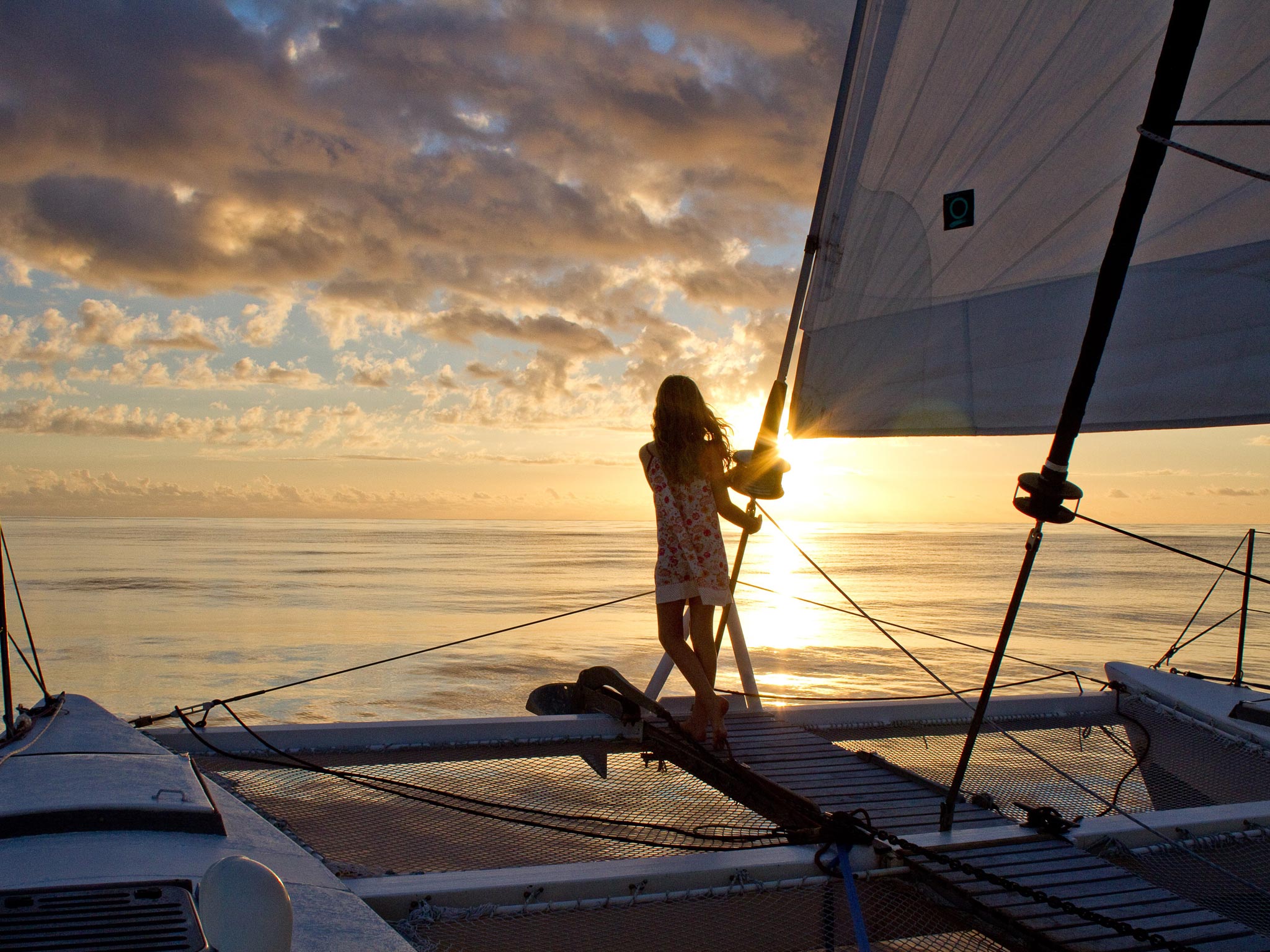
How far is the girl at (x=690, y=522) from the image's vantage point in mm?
4445

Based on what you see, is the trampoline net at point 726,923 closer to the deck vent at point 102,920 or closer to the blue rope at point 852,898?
the blue rope at point 852,898

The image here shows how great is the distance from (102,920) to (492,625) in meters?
9.47

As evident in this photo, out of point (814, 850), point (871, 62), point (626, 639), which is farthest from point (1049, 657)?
point (814, 850)

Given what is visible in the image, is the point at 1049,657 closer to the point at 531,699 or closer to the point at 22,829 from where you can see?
the point at 531,699

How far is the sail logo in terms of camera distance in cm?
465

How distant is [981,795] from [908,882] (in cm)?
96

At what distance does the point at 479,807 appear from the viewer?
14.1 feet

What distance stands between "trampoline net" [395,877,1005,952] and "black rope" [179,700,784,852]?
9.5 inches

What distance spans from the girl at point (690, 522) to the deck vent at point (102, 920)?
2641mm

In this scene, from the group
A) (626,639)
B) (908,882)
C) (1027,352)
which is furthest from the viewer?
(626,639)

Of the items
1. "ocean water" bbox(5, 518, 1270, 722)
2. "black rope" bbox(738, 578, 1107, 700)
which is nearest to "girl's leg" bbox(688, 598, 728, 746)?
"black rope" bbox(738, 578, 1107, 700)

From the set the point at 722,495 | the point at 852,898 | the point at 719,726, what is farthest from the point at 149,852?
the point at 722,495

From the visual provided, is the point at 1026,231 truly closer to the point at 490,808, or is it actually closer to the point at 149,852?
the point at 490,808

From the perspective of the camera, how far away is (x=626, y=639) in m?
10.6
